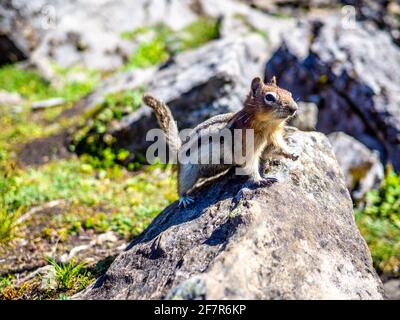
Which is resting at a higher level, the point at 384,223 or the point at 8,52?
the point at 8,52

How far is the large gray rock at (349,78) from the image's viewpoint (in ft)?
28.4

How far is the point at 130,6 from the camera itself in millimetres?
14266

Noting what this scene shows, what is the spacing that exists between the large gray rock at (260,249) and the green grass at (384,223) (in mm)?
2222

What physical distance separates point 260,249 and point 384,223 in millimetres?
4253

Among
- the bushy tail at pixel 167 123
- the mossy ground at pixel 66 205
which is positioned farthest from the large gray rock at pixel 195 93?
the bushy tail at pixel 167 123

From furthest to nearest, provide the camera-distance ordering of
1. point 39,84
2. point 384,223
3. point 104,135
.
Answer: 1. point 39,84
2. point 104,135
3. point 384,223

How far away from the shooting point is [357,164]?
830 centimetres

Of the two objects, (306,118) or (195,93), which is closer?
(306,118)

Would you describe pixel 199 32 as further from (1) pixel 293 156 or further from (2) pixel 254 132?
(1) pixel 293 156

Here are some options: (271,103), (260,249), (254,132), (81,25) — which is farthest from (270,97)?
(81,25)

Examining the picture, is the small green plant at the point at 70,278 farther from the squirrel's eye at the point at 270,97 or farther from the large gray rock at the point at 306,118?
the large gray rock at the point at 306,118

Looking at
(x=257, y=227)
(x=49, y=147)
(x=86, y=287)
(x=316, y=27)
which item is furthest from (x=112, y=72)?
(x=257, y=227)

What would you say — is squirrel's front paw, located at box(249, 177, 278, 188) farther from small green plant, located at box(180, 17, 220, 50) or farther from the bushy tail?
small green plant, located at box(180, 17, 220, 50)

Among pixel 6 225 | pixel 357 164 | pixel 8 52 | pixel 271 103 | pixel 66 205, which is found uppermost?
pixel 271 103
